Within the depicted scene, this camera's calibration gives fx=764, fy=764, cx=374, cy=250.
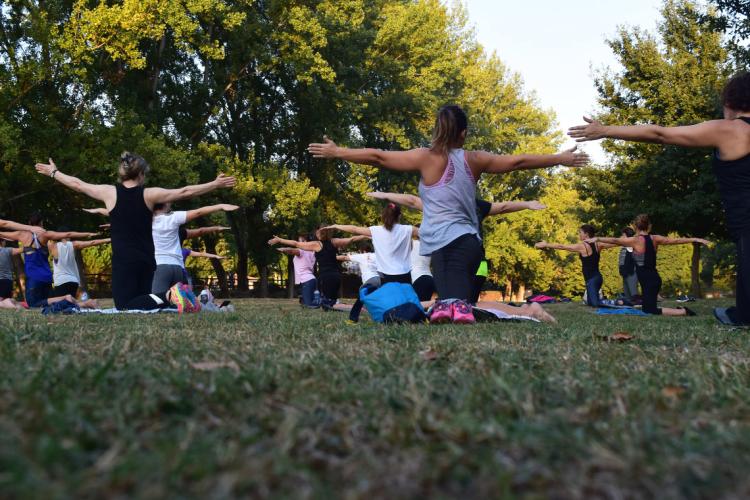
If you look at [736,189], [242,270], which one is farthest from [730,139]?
[242,270]

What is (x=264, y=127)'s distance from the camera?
3619 cm

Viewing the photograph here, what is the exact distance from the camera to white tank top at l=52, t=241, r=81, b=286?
15891mm

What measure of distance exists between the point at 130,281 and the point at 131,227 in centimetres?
80

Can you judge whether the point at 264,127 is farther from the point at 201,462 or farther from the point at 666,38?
the point at 201,462

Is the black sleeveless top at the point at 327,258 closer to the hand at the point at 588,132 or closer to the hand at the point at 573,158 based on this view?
the hand at the point at 573,158

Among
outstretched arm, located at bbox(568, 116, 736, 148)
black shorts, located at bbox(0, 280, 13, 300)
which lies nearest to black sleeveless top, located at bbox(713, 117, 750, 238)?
outstretched arm, located at bbox(568, 116, 736, 148)

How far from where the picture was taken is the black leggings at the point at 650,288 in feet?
A: 50.0

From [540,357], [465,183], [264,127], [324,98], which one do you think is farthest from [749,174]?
[264,127]

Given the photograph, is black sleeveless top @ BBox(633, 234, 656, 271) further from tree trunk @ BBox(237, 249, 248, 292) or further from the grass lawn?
tree trunk @ BBox(237, 249, 248, 292)

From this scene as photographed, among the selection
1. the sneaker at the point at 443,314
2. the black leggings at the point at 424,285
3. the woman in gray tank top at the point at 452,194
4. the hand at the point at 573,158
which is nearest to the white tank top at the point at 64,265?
the black leggings at the point at 424,285

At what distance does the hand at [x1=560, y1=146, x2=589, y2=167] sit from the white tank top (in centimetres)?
1187

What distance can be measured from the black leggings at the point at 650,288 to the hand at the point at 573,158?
28.0ft

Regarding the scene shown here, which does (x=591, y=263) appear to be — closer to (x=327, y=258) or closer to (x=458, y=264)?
(x=327, y=258)

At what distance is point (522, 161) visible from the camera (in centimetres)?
754
